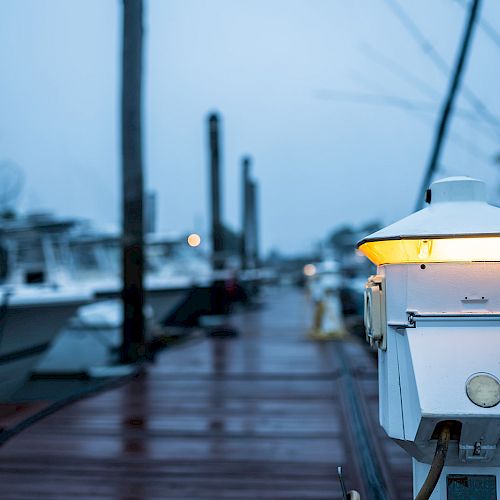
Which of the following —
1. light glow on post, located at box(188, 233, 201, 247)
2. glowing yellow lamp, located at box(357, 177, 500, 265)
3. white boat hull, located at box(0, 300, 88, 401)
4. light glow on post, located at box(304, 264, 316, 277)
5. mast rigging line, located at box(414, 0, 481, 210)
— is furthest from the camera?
light glow on post, located at box(188, 233, 201, 247)

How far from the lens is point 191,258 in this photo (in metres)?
22.4

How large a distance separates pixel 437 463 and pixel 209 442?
2.81m

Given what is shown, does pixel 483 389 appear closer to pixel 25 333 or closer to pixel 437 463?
pixel 437 463

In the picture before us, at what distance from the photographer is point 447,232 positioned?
1.98 meters

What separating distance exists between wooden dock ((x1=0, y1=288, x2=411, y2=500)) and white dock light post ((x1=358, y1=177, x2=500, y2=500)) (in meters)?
1.45

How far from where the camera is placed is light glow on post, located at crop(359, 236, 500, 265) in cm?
198

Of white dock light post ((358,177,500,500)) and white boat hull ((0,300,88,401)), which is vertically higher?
white dock light post ((358,177,500,500))

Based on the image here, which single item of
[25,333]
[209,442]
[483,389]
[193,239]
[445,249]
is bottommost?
[209,442]

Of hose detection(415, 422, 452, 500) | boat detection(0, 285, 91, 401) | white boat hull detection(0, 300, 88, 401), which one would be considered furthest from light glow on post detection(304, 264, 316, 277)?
hose detection(415, 422, 452, 500)

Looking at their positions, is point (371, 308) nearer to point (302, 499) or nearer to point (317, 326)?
point (302, 499)

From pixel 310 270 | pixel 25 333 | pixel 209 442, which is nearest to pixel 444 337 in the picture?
pixel 209 442

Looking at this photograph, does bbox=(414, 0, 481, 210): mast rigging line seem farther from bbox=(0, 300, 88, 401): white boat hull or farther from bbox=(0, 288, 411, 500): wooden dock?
bbox=(0, 300, 88, 401): white boat hull

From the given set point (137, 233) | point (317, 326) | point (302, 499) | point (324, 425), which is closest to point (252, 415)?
point (324, 425)

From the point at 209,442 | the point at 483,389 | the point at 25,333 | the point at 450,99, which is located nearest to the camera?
the point at 483,389
